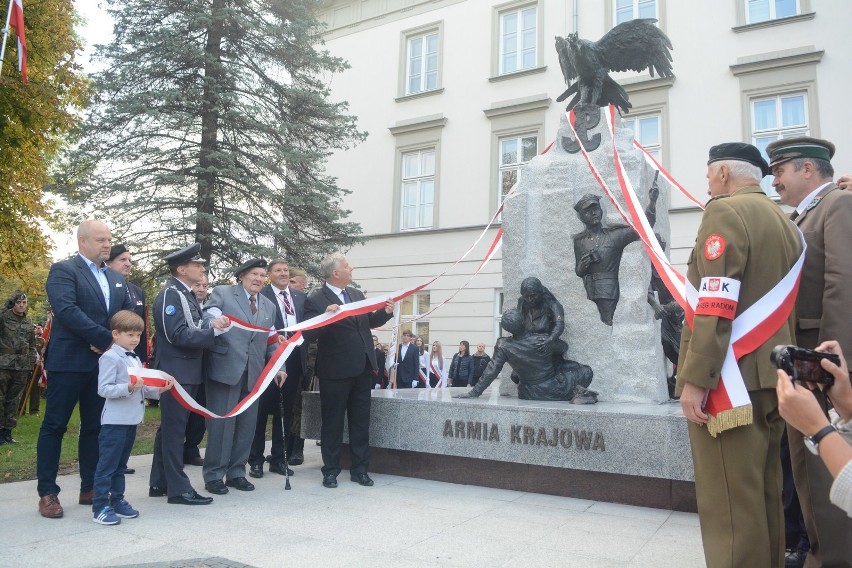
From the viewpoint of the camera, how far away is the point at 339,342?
5.75m

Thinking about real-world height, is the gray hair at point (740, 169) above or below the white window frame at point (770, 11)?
below

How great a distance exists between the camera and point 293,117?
14.8 m

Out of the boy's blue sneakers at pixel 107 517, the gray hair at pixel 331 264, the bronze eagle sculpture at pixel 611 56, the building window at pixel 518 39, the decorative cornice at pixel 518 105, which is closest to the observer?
the boy's blue sneakers at pixel 107 517

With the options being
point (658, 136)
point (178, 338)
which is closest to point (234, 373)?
point (178, 338)

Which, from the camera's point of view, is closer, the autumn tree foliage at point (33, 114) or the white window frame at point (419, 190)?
the autumn tree foliage at point (33, 114)

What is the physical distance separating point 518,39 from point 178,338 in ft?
57.0

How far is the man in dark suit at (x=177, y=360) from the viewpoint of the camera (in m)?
4.89

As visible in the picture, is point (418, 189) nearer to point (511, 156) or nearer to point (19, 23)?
point (511, 156)

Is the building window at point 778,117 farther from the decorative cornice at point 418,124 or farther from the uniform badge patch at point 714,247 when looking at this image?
the uniform badge patch at point 714,247

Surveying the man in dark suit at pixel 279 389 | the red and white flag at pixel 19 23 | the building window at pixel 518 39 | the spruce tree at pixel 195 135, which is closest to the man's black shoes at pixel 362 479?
the man in dark suit at pixel 279 389

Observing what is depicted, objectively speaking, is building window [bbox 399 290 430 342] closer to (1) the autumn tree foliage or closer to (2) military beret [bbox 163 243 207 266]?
(1) the autumn tree foliage

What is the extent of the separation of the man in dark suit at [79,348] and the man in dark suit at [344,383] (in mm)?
1659

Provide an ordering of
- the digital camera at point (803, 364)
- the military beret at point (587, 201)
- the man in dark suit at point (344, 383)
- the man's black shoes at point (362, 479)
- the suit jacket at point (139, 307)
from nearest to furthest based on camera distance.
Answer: the digital camera at point (803, 364) → the suit jacket at point (139, 307) → the man's black shoes at point (362, 479) → the man in dark suit at point (344, 383) → the military beret at point (587, 201)

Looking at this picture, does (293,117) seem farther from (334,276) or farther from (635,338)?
(635,338)
